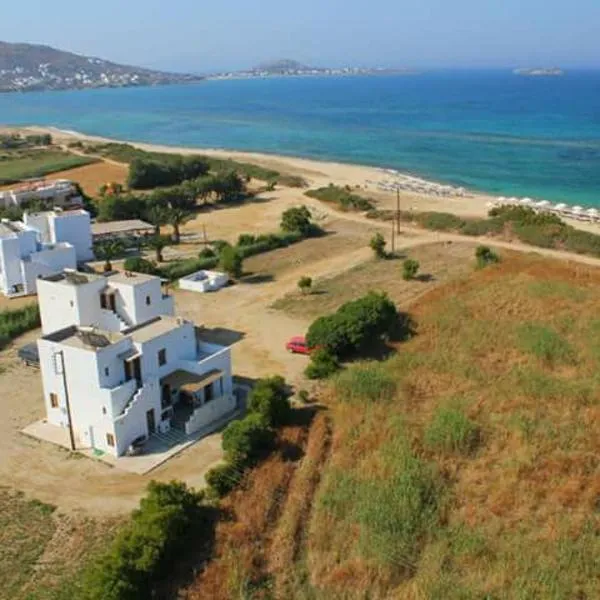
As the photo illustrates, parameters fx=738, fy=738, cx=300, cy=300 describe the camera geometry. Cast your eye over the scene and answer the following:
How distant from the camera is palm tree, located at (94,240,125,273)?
45906mm

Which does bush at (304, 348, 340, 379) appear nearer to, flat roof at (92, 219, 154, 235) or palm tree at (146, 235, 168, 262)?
palm tree at (146, 235, 168, 262)

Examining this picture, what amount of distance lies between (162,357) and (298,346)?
7.47m

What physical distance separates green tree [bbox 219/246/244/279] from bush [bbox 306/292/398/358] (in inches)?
459

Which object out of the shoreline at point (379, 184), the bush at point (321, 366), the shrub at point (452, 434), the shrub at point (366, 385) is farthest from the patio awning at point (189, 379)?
the shoreline at point (379, 184)

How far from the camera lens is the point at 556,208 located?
60156 millimetres

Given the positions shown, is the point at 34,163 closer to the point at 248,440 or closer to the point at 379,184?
the point at 379,184

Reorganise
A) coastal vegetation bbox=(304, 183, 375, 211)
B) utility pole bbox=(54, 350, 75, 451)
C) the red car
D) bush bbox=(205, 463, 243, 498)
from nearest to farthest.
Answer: bush bbox=(205, 463, 243, 498), utility pole bbox=(54, 350, 75, 451), the red car, coastal vegetation bbox=(304, 183, 375, 211)

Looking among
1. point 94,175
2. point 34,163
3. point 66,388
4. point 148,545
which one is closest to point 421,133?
point 94,175

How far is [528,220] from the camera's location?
52.7 m

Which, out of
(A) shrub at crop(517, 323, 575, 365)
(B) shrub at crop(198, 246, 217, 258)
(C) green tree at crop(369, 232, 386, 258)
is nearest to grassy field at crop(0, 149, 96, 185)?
(B) shrub at crop(198, 246, 217, 258)

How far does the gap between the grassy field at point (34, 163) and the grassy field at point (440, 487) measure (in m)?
60.8

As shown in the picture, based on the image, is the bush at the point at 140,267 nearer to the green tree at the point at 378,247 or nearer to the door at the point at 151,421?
the green tree at the point at 378,247

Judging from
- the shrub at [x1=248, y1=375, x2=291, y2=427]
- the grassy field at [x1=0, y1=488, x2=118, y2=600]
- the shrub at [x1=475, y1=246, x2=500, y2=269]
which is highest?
the shrub at [x1=248, y1=375, x2=291, y2=427]

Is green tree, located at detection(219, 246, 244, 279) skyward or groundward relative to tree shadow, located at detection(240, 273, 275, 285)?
skyward
